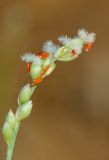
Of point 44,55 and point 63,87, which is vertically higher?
point 63,87

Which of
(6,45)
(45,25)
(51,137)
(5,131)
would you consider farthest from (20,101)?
(45,25)

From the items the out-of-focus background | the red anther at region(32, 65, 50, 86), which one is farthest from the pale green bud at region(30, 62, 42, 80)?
the out-of-focus background

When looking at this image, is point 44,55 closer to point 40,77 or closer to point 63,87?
point 40,77

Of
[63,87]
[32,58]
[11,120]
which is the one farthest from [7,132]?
[63,87]

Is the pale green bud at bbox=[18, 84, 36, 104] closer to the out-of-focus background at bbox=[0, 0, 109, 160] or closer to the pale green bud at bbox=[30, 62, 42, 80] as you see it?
the pale green bud at bbox=[30, 62, 42, 80]

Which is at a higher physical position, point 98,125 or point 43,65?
point 98,125

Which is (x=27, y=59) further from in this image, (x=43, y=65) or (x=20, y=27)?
(x=20, y=27)
